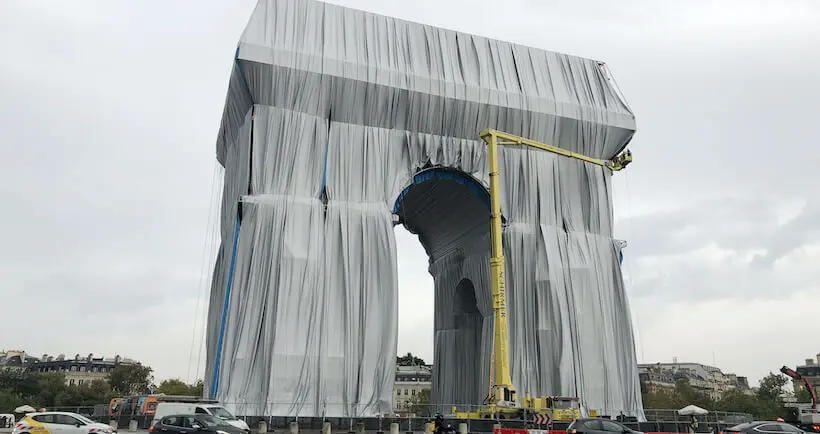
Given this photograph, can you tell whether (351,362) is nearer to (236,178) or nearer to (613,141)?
(236,178)

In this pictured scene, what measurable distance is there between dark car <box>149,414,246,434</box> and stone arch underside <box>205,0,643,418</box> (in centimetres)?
762

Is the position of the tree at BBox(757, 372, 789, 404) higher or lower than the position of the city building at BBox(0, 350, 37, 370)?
lower

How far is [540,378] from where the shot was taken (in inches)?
1073

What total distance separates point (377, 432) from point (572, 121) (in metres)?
16.3

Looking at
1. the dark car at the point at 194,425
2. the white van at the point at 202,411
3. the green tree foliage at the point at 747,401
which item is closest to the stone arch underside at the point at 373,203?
the white van at the point at 202,411

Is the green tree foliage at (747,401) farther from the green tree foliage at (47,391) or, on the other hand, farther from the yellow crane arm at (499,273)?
the green tree foliage at (47,391)

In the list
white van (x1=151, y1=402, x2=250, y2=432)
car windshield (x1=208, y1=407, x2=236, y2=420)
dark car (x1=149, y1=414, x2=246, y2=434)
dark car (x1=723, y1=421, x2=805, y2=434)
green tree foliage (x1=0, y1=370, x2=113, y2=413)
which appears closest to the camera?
dark car (x1=149, y1=414, x2=246, y2=434)

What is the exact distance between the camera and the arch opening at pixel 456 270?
30.7 m

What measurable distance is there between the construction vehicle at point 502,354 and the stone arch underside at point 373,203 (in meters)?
0.90

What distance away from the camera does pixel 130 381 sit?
233 feet

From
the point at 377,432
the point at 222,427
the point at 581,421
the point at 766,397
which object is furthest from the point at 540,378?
the point at 766,397

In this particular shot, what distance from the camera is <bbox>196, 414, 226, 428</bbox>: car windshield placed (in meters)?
15.0

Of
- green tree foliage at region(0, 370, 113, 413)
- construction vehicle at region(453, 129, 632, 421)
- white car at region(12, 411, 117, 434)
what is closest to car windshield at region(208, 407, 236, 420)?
white car at region(12, 411, 117, 434)

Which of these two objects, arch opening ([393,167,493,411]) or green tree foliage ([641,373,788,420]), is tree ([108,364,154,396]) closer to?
arch opening ([393,167,493,411])
